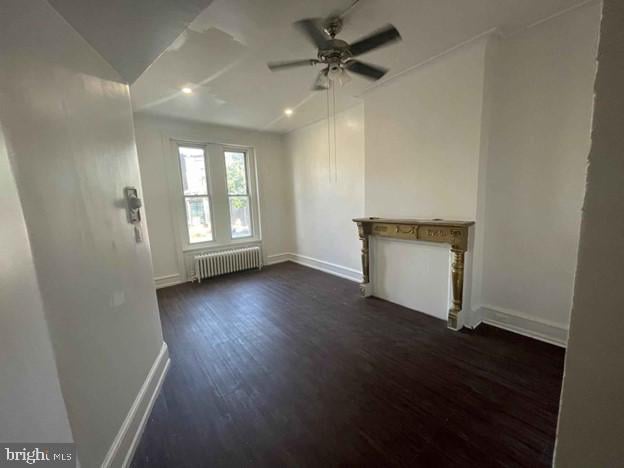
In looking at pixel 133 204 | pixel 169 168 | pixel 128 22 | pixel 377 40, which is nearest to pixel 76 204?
pixel 133 204

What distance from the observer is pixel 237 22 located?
1.94 m

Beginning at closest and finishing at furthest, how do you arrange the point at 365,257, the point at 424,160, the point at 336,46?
the point at 336,46 → the point at 424,160 → the point at 365,257

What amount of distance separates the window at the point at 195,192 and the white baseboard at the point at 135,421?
2.92 metres

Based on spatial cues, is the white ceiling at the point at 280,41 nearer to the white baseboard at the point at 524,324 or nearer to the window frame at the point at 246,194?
the window frame at the point at 246,194

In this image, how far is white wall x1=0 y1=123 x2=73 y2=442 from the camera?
0.77 m

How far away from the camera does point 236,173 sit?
16.6 feet

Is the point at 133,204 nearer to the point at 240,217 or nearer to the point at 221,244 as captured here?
the point at 221,244

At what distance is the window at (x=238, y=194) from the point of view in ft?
16.3

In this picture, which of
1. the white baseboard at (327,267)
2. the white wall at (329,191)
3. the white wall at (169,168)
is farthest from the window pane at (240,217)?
the white baseboard at (327,267)

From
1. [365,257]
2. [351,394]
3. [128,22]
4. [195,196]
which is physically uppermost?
[128,22]

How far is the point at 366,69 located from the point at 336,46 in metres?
0.37

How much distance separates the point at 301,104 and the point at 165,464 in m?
3.80

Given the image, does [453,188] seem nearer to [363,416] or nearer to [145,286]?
[363,416]

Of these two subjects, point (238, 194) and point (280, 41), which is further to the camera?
point (238, 194)
